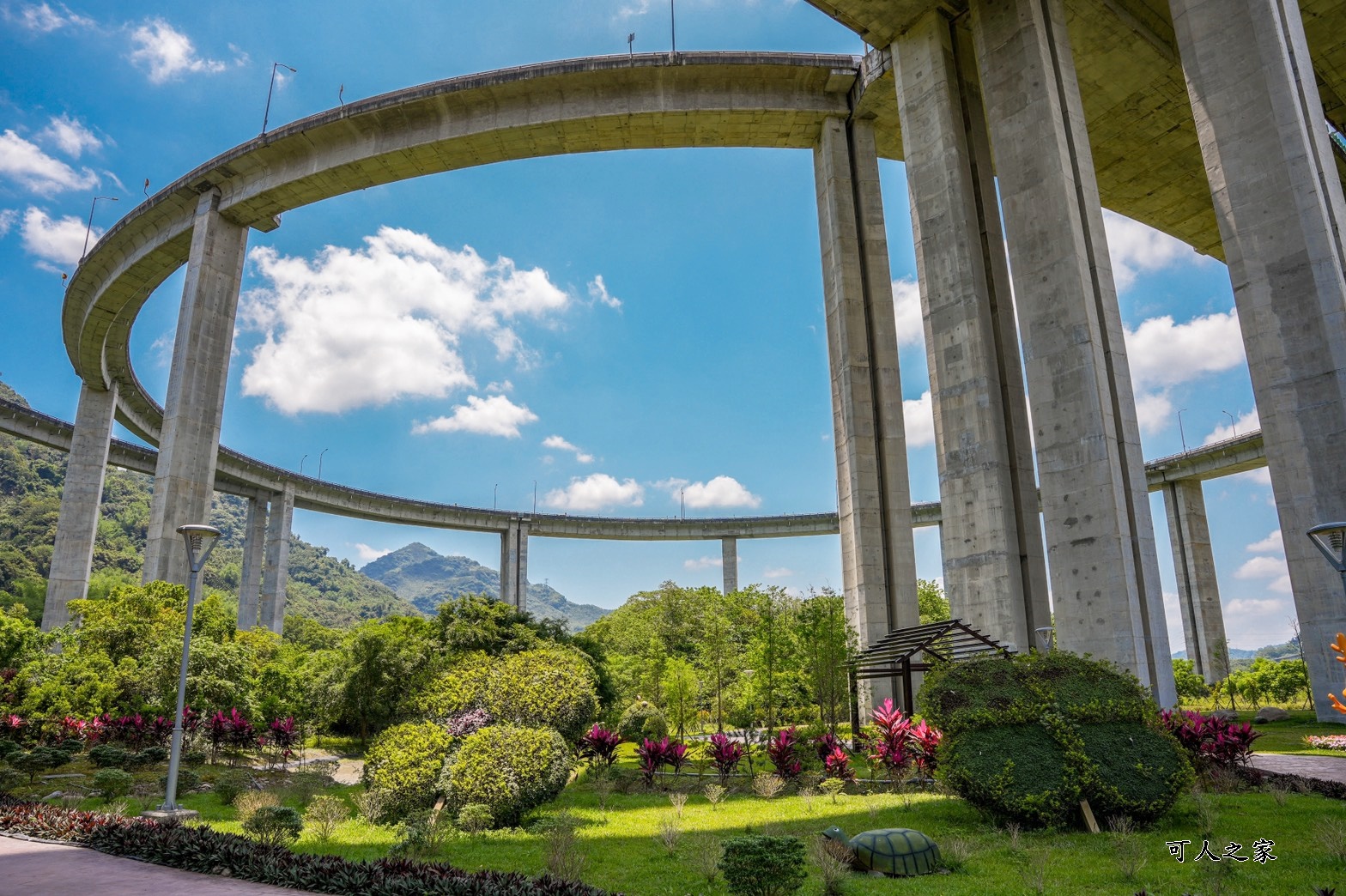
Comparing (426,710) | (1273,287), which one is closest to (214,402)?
(426,710)

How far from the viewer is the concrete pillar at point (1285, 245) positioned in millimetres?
15992

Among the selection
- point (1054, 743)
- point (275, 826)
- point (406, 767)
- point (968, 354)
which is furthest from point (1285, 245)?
point (275, 826)

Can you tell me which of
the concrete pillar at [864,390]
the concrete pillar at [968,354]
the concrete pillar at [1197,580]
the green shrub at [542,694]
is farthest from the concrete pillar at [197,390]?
the concrete pillar at [1197,580]

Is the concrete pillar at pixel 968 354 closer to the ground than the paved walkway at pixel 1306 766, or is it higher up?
higher up

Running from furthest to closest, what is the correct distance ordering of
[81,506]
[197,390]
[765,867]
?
1. [81,506]
2. [197,390]
3. [765,867]

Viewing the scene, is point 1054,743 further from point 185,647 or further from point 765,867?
point 185,647

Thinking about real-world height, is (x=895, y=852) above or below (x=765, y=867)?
below

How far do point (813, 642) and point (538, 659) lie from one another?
8.75 metres

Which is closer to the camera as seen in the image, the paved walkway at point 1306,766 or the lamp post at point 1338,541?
the lamp post at point 1338,541

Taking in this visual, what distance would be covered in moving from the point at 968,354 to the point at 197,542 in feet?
55.9

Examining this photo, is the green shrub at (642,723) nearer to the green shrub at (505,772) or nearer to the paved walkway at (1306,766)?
the green shrub at (505,772)

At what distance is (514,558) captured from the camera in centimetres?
6550

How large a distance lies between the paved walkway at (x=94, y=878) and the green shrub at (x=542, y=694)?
7187 millimetres

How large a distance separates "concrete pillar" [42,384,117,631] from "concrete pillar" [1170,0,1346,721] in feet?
149
